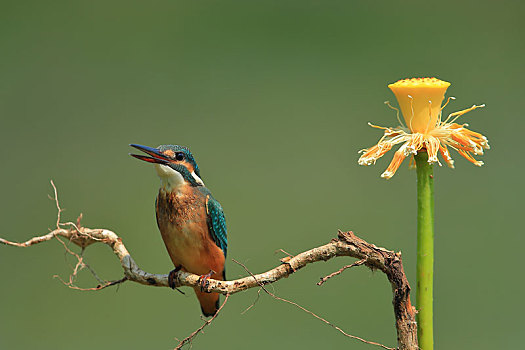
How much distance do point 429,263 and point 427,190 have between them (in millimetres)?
113

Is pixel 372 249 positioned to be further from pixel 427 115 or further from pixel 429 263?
pixel 427 115

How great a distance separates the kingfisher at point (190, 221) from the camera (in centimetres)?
110

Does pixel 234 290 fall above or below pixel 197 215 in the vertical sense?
below

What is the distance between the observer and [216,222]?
1.14m

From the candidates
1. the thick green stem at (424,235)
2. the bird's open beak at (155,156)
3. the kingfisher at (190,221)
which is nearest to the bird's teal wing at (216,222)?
the kingfisher at (190,221)

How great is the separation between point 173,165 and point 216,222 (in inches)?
6.5

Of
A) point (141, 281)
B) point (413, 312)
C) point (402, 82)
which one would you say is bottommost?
point (413, 312)

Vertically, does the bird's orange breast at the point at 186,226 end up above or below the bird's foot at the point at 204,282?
above

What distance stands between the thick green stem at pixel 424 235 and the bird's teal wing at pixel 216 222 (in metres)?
0.42

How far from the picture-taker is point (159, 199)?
1134mm

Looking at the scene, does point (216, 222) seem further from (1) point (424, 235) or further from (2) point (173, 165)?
(1) point (424, 235)

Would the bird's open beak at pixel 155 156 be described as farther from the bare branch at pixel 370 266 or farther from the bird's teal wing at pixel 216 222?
the bare branch at pixel 370 266

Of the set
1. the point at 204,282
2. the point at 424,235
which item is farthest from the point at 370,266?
the point at 204,282

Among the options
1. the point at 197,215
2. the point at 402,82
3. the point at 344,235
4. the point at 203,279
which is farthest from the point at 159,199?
the point at 402,82
